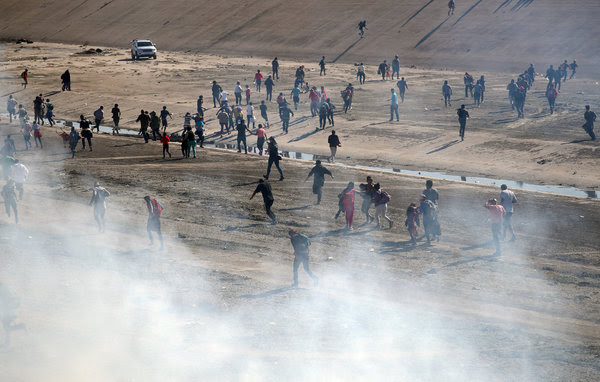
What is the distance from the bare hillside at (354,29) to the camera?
52.3m

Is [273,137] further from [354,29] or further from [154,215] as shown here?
[354,29]

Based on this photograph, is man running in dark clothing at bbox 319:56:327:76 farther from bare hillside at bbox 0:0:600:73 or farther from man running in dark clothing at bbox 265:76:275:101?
bare hillside at bbox 0:0:600:73

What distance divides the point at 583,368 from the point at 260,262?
7698 mm

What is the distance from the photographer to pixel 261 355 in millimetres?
12359

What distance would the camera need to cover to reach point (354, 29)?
62.0m

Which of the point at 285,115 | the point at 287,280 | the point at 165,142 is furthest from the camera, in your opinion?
the point at 285,115

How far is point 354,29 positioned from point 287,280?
162 feet

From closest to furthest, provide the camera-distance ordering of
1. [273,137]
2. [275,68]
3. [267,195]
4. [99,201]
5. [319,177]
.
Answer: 1. [99,201]
2. [267,195]
3. [319,177]
4. [273,137]
5. [275,68]

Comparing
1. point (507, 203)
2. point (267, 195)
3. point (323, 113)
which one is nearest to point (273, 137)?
point (267, 195)

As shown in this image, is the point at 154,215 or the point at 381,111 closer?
the point at 154,215

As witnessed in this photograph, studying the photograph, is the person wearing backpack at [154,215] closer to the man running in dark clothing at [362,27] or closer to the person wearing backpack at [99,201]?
the person wearing backpack at [99,201]

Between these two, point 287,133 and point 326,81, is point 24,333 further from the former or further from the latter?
point 326,81

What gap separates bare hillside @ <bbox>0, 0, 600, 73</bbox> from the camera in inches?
2060

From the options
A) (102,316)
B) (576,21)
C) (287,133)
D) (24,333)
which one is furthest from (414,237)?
(576,21)
